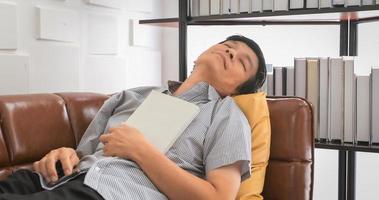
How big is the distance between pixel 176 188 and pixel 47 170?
1.27 feet

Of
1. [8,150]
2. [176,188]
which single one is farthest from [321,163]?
[8,150]

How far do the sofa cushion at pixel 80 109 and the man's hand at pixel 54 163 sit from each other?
→ 275mm

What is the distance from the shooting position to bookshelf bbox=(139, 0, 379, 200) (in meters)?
1.67

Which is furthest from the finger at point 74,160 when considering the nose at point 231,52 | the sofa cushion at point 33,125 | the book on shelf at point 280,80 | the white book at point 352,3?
the white book at point 352,3

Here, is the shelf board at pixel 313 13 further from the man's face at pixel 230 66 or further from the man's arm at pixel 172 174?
the man's arm at pixel 172 174

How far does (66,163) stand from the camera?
1.18 metres

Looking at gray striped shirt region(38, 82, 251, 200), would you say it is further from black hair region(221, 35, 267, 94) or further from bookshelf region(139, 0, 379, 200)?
bookshelf region(139, 0, 379, 200)

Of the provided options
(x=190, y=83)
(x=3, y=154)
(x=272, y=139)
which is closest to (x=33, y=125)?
(x=3, y=154)

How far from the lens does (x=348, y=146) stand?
64.4 inches

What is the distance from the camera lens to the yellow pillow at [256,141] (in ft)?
4.11

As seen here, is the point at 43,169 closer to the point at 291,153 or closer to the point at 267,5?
the point at 291,153

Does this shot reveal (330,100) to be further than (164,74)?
No

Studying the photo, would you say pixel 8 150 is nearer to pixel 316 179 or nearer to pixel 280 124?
pixel 280 124

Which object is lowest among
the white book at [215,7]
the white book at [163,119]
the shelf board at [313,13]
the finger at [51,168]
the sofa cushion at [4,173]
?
the sofa cushion at [4,173]
